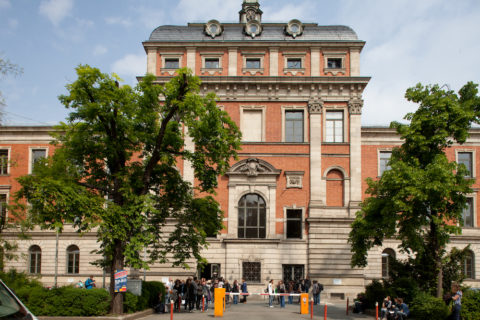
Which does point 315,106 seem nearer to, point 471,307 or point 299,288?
point 299,288

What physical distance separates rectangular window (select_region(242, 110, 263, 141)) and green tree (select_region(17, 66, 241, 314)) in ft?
Answer: 43.4

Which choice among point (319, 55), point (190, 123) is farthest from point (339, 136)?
point (190, 123)

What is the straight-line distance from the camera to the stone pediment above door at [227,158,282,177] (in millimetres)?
36094

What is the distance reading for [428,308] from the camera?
20.3m

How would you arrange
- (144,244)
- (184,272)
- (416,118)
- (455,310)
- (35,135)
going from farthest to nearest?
(35,135) → (184,272) → (416,118) → (144,244) → (455,310)

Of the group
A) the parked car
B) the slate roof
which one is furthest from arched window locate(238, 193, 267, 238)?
the parked car

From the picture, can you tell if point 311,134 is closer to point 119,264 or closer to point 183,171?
point 183,171

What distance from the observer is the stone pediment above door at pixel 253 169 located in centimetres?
3609

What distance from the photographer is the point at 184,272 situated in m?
34.9

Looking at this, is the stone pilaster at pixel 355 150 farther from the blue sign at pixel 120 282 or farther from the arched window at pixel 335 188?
the blue sign at pixel 120 282

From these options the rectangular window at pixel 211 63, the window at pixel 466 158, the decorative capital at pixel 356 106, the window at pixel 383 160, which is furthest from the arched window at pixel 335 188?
the rectangular window at pixel 211 63

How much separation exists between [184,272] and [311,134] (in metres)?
12.8

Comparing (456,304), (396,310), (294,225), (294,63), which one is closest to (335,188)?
(294,225)

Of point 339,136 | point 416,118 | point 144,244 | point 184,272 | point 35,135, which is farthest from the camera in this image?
point 35,135
